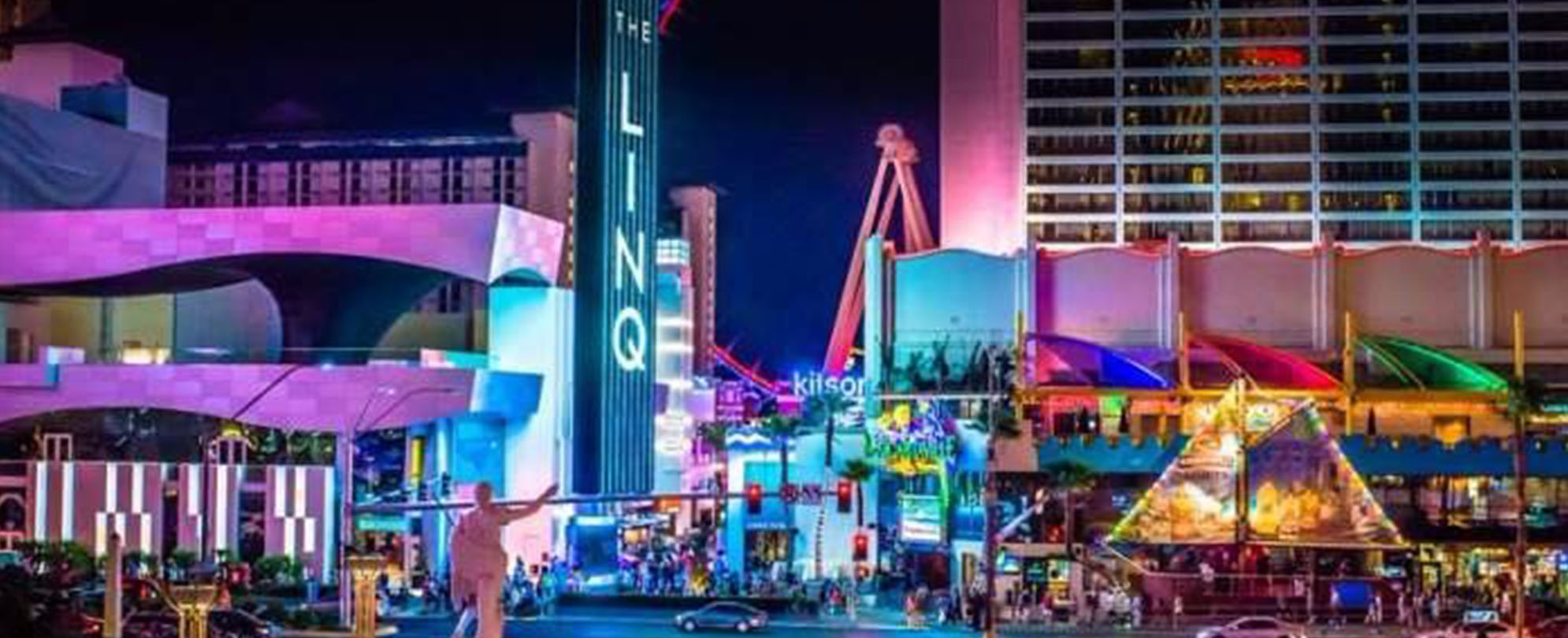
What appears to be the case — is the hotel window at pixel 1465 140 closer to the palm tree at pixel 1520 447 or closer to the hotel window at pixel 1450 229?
the hotel window at pixel 1450 229

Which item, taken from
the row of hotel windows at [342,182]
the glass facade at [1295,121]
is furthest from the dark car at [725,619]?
the glass facade at [1295,121]

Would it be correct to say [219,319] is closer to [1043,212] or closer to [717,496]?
[1043,212]

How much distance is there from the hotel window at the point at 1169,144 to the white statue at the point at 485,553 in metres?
97.2

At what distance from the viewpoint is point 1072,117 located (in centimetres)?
12788

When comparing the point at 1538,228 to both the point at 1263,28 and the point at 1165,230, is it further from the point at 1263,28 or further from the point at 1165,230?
the point at 1165,230

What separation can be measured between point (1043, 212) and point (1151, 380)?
85.0ft

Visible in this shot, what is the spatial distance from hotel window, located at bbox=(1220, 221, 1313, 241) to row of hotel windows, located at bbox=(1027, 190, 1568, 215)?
706 mm

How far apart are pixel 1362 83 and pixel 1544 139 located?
1043cm

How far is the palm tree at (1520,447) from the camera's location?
61.3 meters

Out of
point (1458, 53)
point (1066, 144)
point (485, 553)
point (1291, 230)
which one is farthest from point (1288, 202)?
point (485, 553)

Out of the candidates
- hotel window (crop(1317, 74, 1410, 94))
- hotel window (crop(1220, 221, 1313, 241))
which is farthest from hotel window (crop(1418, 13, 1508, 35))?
hotel window (crop(1220, 221, 1313, 241))

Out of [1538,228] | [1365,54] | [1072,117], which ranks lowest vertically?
[1538,228]

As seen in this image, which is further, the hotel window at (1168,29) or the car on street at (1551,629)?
the hotel window at (1168,29)

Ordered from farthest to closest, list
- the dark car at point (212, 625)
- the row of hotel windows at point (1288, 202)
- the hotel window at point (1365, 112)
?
the hotel window at point (1365, 112) < the row of hotel windows at point (1288, 202) < the dark car at point (212, 625)
